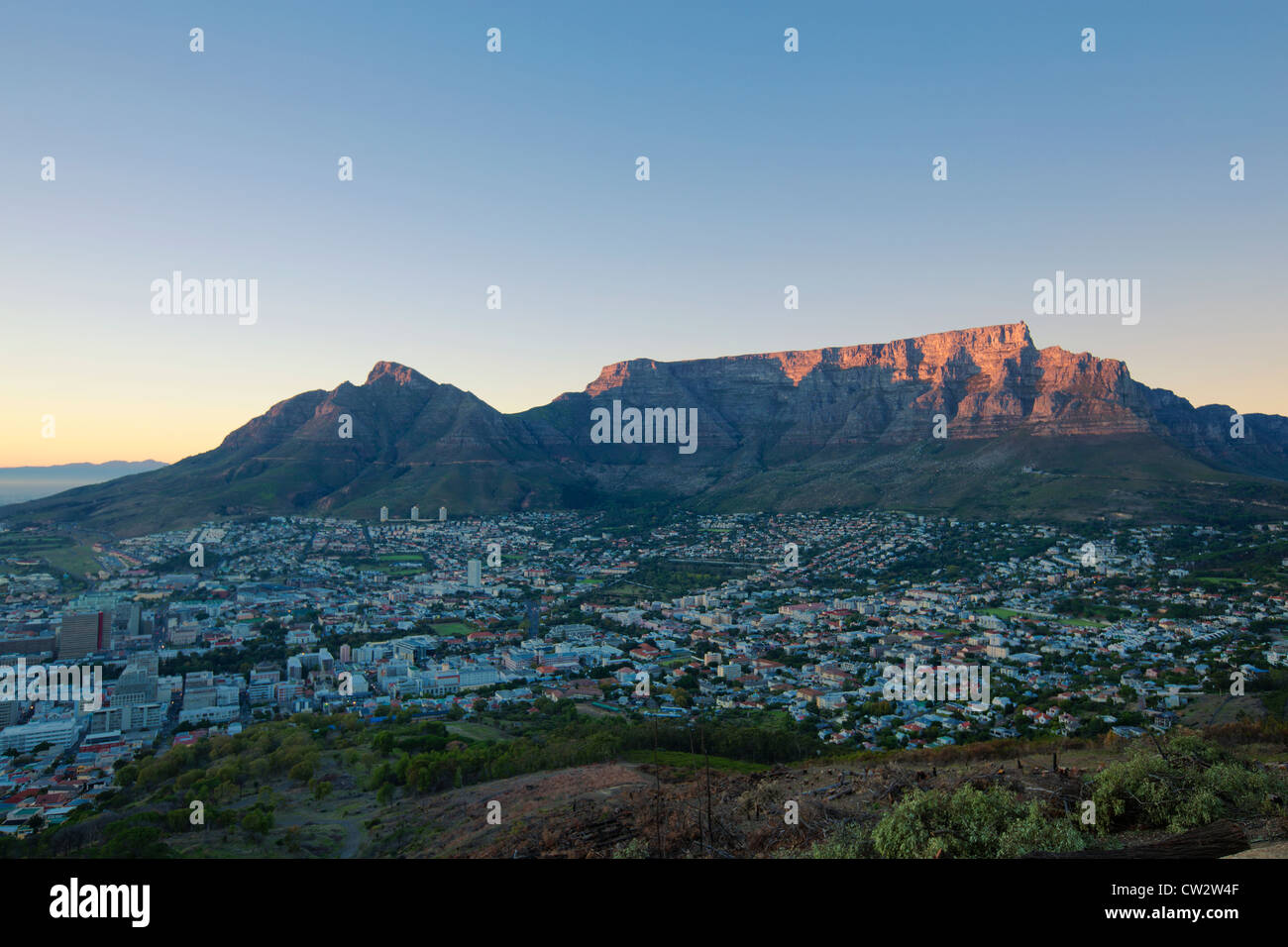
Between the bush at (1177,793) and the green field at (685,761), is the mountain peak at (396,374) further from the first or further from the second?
the bush at (1177,793)

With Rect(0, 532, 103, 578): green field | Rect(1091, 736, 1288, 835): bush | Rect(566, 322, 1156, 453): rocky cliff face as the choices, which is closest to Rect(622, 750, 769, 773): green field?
Rect(1091, 736, 1288, 835): bush

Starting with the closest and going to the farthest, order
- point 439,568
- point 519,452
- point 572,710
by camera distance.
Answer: point 572,710 → point 439,568 → point 519,452

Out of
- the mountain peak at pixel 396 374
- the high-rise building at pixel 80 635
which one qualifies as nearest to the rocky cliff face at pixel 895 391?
the mountain peak at pixel 396 374

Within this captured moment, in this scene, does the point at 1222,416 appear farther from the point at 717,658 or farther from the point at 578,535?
the point at 717,658

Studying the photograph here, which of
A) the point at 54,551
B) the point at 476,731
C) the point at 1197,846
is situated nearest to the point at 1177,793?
the point at 1197,846

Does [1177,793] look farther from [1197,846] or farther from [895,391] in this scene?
[895,391]

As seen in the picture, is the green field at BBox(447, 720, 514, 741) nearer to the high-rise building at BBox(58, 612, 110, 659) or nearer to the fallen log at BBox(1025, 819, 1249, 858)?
the fallen log at BBox(1025, 819, 1249, 858)

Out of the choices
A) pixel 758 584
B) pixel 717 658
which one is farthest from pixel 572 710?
pixel 758 584
